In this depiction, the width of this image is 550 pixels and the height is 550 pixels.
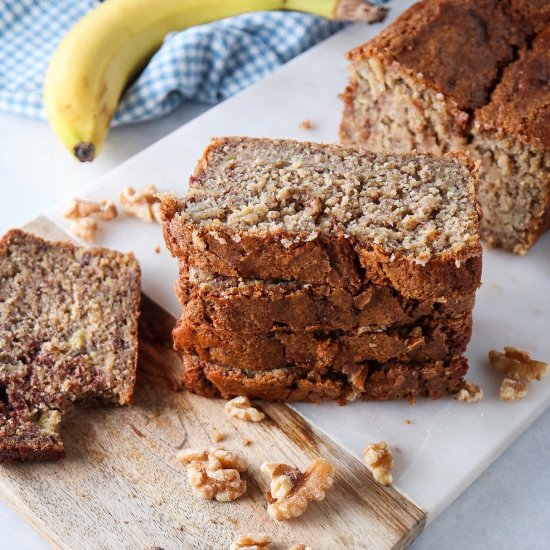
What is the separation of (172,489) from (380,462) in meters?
0.70

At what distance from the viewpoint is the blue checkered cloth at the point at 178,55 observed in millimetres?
4648

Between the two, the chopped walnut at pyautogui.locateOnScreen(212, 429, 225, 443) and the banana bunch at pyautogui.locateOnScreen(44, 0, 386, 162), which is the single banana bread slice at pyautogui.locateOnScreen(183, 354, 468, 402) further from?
the banana bunch at pyautogui.locateOnScreen(44, 0, 386, 162)

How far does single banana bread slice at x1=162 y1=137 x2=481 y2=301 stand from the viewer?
117 inches

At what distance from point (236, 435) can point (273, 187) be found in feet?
2.87

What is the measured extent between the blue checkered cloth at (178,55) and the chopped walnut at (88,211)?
77 centimetres

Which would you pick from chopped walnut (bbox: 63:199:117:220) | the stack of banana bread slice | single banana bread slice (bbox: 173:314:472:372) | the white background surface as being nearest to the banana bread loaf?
the white background surface

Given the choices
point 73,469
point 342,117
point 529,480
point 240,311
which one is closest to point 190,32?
point 342,117

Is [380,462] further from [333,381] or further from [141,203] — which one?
[141,203]

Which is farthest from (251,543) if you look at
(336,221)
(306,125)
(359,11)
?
(359,11)

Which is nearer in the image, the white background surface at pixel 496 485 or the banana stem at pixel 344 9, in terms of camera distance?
the white background surface at pixel 496 485

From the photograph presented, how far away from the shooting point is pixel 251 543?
→ 2.99 m

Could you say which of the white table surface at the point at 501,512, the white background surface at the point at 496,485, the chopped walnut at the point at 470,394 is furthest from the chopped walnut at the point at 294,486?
the chopped walnut at the point at 470,394

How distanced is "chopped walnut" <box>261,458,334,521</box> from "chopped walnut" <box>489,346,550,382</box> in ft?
2.57

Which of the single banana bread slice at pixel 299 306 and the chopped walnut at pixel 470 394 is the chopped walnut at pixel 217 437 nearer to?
the single banana bread slice at pixel 299 306
